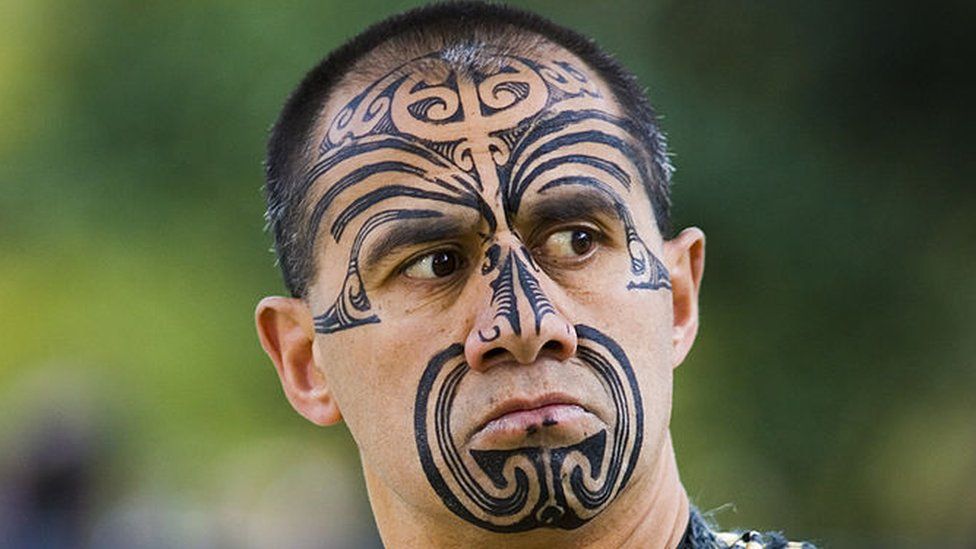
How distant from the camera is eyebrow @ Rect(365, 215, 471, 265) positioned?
194 inches

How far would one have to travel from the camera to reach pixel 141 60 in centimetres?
1453

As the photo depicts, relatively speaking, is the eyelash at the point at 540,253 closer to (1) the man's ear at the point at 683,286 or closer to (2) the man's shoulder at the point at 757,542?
(1) the man's ear at the point at 683,286

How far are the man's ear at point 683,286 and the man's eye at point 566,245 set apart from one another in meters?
0.37

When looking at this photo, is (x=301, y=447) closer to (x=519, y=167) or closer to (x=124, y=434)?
(x=124, y=434)

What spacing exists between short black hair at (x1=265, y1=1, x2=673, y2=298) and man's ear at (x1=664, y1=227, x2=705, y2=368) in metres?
0.07

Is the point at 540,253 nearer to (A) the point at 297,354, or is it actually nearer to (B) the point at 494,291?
(B) the point at 494,291

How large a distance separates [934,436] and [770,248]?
1.56 metres

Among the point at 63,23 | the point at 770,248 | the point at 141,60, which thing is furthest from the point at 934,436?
the point at 63,23

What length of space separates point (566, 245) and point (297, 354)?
97 cm

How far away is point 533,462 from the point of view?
15.4 ft

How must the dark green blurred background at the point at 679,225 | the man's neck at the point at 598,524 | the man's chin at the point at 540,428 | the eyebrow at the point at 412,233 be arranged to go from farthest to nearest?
1. the dark green blurred background at the point at 679,225
2. the eyebrow at the point at 412,233
3. the man's neck at the point at 598,524
4. the man's chin at the point at 540,428

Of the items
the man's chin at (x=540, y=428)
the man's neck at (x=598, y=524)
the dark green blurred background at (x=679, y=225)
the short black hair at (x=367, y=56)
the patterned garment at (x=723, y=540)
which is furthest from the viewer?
the dark green blurred background at (x=679, y=225)

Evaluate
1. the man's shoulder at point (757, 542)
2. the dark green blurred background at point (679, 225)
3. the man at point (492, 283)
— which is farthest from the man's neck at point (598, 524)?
the dark green blurred background at point (679, 225)

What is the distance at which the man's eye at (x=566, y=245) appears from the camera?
16.2 ft
